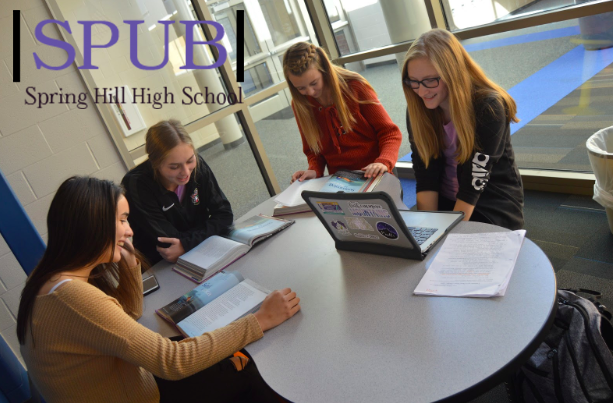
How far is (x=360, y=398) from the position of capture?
1024 mm

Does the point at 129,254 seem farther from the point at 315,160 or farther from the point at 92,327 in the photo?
the point at 315,160

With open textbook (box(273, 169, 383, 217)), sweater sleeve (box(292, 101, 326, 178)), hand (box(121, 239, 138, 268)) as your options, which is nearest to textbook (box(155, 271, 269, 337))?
hand (box(121, 239, 138, 268))

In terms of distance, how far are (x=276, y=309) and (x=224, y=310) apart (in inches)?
8.4

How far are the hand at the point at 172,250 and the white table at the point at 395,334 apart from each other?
1.47 ft

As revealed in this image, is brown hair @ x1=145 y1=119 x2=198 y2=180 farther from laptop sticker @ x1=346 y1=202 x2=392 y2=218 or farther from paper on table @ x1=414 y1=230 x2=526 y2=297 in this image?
paper on table @ x1=414 y1=230 x2=526 y2=297

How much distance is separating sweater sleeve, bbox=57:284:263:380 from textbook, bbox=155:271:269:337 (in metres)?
0.12

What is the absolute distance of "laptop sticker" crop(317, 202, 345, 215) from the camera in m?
1.49

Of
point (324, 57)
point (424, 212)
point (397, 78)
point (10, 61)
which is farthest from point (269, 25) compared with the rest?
point (424, 212)

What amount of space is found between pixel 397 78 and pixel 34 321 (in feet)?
10.1

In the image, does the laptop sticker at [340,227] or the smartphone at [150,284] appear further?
the smartphone at [150,284]

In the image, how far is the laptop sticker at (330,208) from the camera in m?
1.49

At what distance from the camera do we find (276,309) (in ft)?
4.50

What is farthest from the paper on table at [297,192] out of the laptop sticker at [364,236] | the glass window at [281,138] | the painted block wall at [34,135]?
the glass window at [281,138]

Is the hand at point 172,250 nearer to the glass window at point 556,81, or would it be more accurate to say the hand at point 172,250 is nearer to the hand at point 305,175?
the hand at point 305,175
